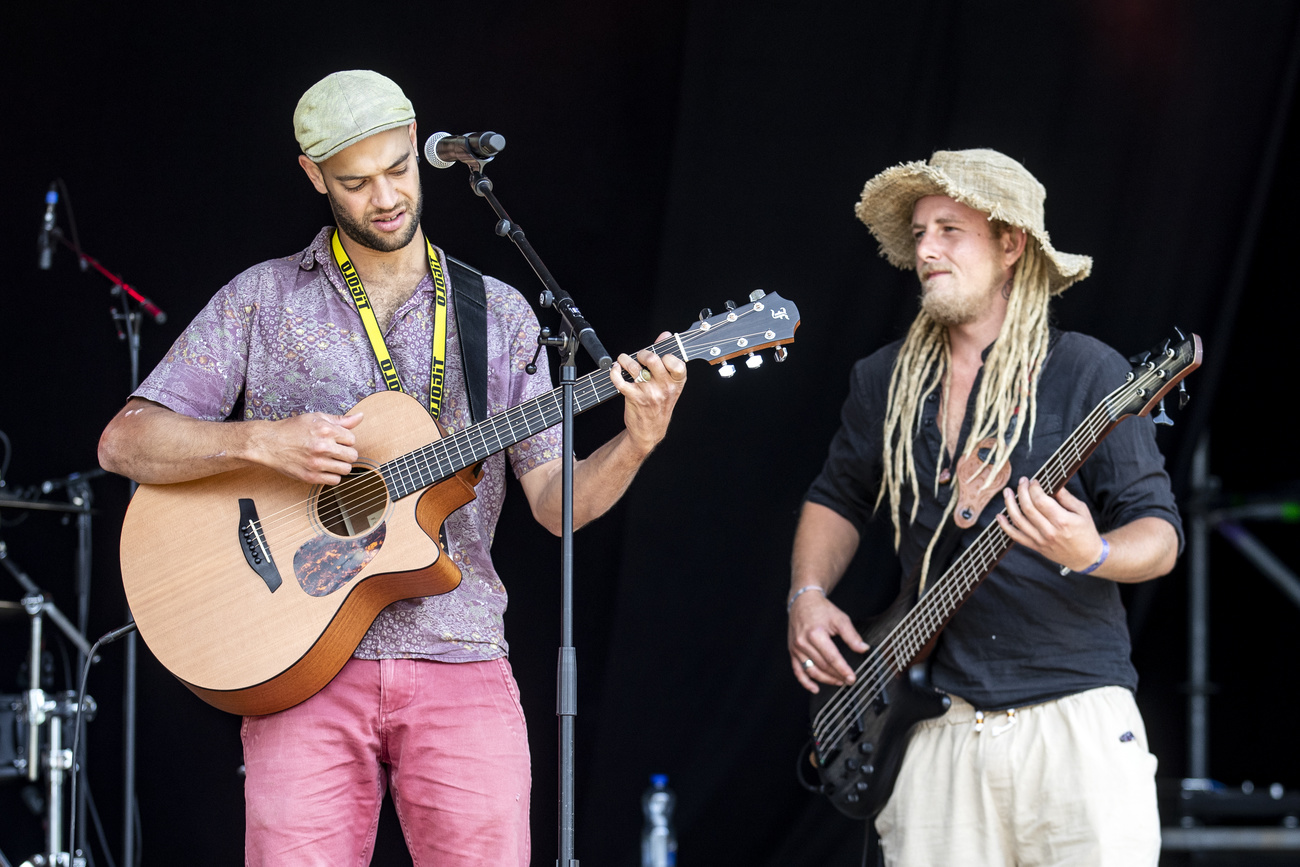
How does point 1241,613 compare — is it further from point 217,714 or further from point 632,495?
point 217,714

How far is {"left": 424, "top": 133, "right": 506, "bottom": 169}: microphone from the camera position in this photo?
7.61 feet

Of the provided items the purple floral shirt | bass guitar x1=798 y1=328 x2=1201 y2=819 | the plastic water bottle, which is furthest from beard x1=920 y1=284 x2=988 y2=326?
the plastic water bottle

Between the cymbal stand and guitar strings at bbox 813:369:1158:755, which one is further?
the cymbal stand

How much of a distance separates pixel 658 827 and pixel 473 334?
6.66 ft

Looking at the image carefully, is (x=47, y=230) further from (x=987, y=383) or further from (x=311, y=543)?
(x=987, y=383)

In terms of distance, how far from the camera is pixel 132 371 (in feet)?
13.3

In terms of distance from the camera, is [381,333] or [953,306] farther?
[953,306]

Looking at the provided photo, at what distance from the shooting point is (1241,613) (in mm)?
5445

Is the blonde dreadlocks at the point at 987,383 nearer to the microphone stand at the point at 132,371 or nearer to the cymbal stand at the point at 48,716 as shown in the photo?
the microphone stand at the point at 132,371

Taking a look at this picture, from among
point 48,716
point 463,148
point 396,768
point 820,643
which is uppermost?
point 463,148

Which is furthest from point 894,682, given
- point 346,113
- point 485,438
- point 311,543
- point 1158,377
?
point 346,113

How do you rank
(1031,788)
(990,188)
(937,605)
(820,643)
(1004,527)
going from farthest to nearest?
(990,188) < (820,643) < (937,605) < (1031,788) < (1004,527)

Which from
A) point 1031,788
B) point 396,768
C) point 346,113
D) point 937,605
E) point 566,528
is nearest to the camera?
point 566,528

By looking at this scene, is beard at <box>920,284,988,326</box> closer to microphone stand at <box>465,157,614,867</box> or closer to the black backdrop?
the black backdrop
